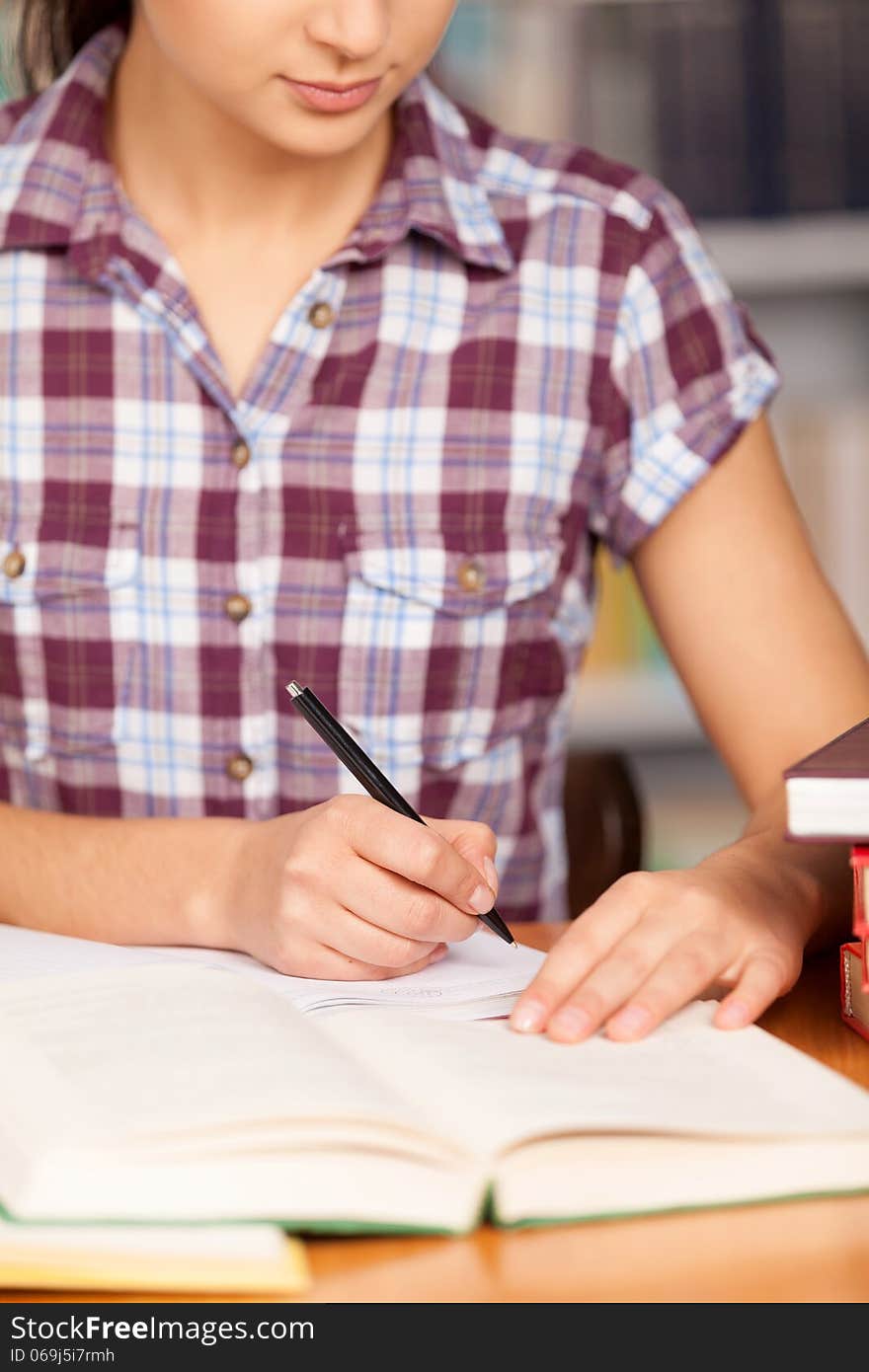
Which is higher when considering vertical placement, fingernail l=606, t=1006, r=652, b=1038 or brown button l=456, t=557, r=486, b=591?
brown button l=456, t=557, r=486, b=591

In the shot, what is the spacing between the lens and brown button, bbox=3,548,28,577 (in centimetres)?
113

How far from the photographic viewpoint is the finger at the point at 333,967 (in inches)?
29.4

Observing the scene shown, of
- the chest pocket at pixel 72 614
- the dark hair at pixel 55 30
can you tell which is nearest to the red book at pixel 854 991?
the chest pocket at pixel 72 614

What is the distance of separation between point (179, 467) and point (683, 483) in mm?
330

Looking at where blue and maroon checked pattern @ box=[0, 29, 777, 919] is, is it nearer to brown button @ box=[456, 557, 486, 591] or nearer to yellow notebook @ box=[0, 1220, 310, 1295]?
brown button @ box=[456, 557, 486, 591]

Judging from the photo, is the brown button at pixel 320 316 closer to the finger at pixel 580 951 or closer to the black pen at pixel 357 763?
the black pen at pixel 357 763

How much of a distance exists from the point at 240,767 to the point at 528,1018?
50 cm

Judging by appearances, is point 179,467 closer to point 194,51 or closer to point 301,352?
point 301,352

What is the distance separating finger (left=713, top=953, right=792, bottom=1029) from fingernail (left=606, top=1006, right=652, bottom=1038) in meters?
0.04

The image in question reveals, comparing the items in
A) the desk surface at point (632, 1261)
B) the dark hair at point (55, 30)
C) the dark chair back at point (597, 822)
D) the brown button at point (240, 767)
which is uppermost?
the dark hair at point (55, 30)

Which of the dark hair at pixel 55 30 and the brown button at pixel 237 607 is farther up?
the dark hair at pixel 55 30

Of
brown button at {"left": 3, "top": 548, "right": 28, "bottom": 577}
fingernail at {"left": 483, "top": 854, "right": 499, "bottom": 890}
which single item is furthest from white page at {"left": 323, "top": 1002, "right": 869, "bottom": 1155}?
brown button at {"left": 3, "top": 548, "right": 28, "bottom": 577}

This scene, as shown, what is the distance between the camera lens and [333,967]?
0.75 metres

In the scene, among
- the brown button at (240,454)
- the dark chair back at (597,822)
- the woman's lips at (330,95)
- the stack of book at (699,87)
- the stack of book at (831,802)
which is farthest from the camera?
the stack of book at (699,87)
